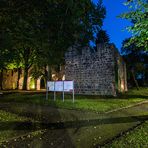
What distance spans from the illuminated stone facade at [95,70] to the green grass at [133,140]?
14.1 metres

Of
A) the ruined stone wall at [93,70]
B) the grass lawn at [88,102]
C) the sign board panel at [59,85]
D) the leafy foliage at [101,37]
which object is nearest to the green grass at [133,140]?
Answer: the grass lawn at [88,102]

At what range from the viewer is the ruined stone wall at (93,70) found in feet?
72.0

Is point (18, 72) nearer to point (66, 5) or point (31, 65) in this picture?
point (31, 65)

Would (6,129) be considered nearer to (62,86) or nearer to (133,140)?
(133,140)

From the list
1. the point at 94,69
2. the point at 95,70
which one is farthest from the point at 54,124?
the point at 94,69

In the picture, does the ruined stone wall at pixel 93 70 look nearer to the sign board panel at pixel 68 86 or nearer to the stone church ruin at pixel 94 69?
the stone church ruin at pixel 94 69

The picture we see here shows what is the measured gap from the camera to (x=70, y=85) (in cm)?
1572

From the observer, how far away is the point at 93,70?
2308cm

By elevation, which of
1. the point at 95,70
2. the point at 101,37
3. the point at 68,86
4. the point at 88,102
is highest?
the point at 101,37

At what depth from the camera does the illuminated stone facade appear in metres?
21.9

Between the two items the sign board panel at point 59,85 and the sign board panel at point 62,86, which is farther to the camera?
the sign board panel at point 59,85

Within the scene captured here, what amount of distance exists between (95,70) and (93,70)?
25cm

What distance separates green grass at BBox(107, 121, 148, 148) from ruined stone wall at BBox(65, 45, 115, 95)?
554 inches

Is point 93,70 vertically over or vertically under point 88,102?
over
